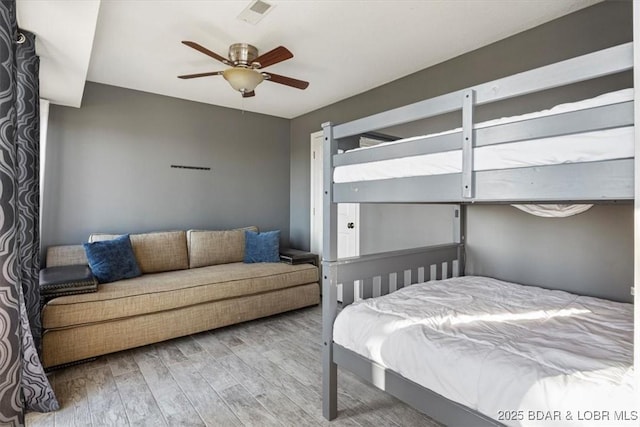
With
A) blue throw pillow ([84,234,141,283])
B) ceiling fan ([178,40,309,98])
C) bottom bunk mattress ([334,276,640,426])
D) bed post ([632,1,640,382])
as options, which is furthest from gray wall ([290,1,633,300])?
blue throw pillow ([84,234,141,283])

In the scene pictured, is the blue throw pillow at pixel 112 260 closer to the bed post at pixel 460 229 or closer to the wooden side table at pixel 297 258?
the wooden side table at pixel 297 258

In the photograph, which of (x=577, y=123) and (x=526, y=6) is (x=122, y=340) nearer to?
(x=577, y=123)

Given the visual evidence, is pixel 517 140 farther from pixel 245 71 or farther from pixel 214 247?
pixel 214 247

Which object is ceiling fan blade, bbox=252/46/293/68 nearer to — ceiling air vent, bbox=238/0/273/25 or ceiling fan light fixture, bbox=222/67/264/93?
ceiling fan light fixture, bbox=222/67/264/93

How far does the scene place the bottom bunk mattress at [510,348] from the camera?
987 mm

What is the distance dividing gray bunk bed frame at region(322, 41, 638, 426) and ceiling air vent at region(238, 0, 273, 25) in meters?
0.96

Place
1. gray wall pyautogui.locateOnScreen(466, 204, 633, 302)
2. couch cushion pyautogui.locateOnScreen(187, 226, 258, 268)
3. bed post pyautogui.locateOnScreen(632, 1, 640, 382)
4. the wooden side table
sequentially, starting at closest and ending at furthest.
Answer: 1. bed post pyautogui.locateOnScreen(632, 1, 640, 382)
2. gray wall pyautogui.locateOnScreen(466, 204, 633, 302)
3. couch cushion pyautogui.locateOnScreen(187, 226, 258, 268)
4. the wooden side table

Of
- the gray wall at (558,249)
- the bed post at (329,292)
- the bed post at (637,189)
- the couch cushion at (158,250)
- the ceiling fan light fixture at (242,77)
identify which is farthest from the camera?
the couch cushion at (158,250)

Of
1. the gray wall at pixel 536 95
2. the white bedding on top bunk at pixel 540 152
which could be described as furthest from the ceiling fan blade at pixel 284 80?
the white bedding on top bunk at pixel 540 152

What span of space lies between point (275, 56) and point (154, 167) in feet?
7.42

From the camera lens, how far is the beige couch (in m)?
2.46

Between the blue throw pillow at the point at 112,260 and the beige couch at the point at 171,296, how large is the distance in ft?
0.29

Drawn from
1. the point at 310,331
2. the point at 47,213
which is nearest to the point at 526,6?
the point at 310,331

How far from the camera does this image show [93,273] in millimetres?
2873
